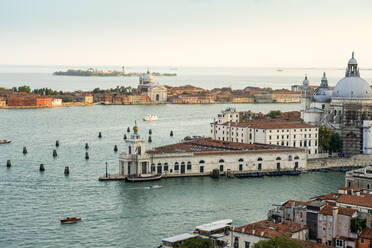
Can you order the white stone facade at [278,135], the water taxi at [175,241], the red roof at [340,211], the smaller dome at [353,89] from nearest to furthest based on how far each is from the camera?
1. the red roof at [340,211]
2. the water taxi at [175,241]
3. the white stone facade at [278,135]
4. the smaller dome at [353,89]

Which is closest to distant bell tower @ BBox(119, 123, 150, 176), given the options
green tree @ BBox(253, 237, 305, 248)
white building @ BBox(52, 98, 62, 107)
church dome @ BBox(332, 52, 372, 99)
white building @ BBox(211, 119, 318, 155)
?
white building @ BBox(211, 119, 318, 155)

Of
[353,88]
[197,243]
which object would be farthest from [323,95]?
[197,243]

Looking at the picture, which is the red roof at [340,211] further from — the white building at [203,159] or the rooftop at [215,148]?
the rooftop at [215,148]

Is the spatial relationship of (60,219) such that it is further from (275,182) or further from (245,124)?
(245,124)

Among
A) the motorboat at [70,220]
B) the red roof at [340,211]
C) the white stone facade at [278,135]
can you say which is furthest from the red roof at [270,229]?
the white stone facade at [278,135]

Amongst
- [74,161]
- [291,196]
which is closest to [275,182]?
[291,196]

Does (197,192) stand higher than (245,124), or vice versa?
(245,124)

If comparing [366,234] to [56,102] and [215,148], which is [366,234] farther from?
[56,102]
